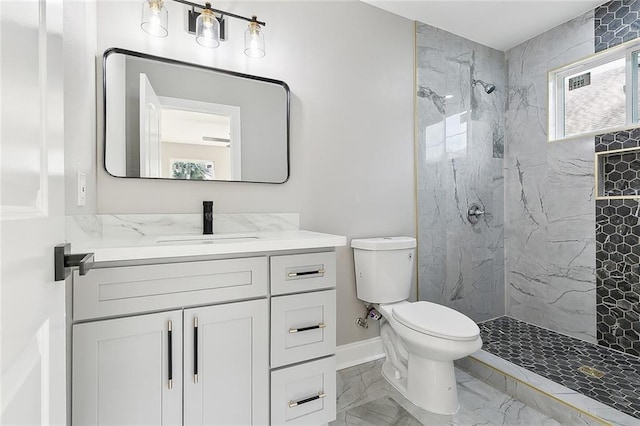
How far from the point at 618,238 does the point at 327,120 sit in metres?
2.07

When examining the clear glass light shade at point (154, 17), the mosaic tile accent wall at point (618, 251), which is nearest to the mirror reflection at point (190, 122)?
the clear glass light shade at point (154, 17)

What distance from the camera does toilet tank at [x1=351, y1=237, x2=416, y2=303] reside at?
6.44 feet

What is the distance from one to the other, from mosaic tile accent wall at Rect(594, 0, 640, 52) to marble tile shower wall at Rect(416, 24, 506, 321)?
0.68 m

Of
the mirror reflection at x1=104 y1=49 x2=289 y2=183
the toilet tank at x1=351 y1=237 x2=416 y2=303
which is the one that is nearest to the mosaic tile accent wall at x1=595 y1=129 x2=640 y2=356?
the toilet tank at x1=351 y1=237 x2=416 y2=303

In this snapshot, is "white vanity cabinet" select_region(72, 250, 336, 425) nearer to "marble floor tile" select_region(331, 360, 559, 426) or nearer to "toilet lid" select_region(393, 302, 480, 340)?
"marble floor tile" select_region(331, 360, 559, 426)

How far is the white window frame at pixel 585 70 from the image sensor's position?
7.08 feet

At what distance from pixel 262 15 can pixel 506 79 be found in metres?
2.19

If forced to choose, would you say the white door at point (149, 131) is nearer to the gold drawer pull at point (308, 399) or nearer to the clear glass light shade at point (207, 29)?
the clear glass light shade at point (207, 29)

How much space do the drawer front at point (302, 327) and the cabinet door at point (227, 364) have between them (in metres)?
0.05

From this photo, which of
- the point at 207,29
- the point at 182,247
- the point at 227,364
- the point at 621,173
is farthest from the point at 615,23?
the point at 227,364

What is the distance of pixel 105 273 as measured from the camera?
3.50 ft

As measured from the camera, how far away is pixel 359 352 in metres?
2.15

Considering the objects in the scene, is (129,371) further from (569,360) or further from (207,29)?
(569,360)

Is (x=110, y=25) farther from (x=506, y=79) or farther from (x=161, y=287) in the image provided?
(x=506, y=79)
